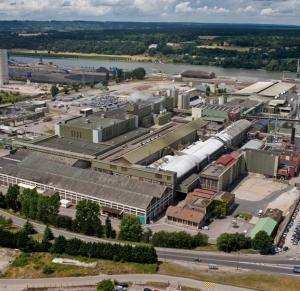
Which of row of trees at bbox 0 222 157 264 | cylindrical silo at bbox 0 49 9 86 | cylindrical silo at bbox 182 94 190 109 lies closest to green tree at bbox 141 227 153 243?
row of trees at bbox 0 222 157 264

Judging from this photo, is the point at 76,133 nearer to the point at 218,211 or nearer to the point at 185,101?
the point at 218,211

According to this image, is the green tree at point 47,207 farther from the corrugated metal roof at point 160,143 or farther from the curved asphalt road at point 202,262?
the corrugated metal roof at point 160,143

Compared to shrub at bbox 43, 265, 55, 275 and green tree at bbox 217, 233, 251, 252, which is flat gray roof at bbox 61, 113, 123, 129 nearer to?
green tree at bbox 217, 233, 251, 252

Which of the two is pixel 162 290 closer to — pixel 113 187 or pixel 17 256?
pixel 17 256

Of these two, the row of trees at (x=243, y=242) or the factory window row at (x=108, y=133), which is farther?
the factory window row at (x=108, y=133)

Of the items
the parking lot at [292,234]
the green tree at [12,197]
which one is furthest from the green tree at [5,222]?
the parking lot at [292,234]
